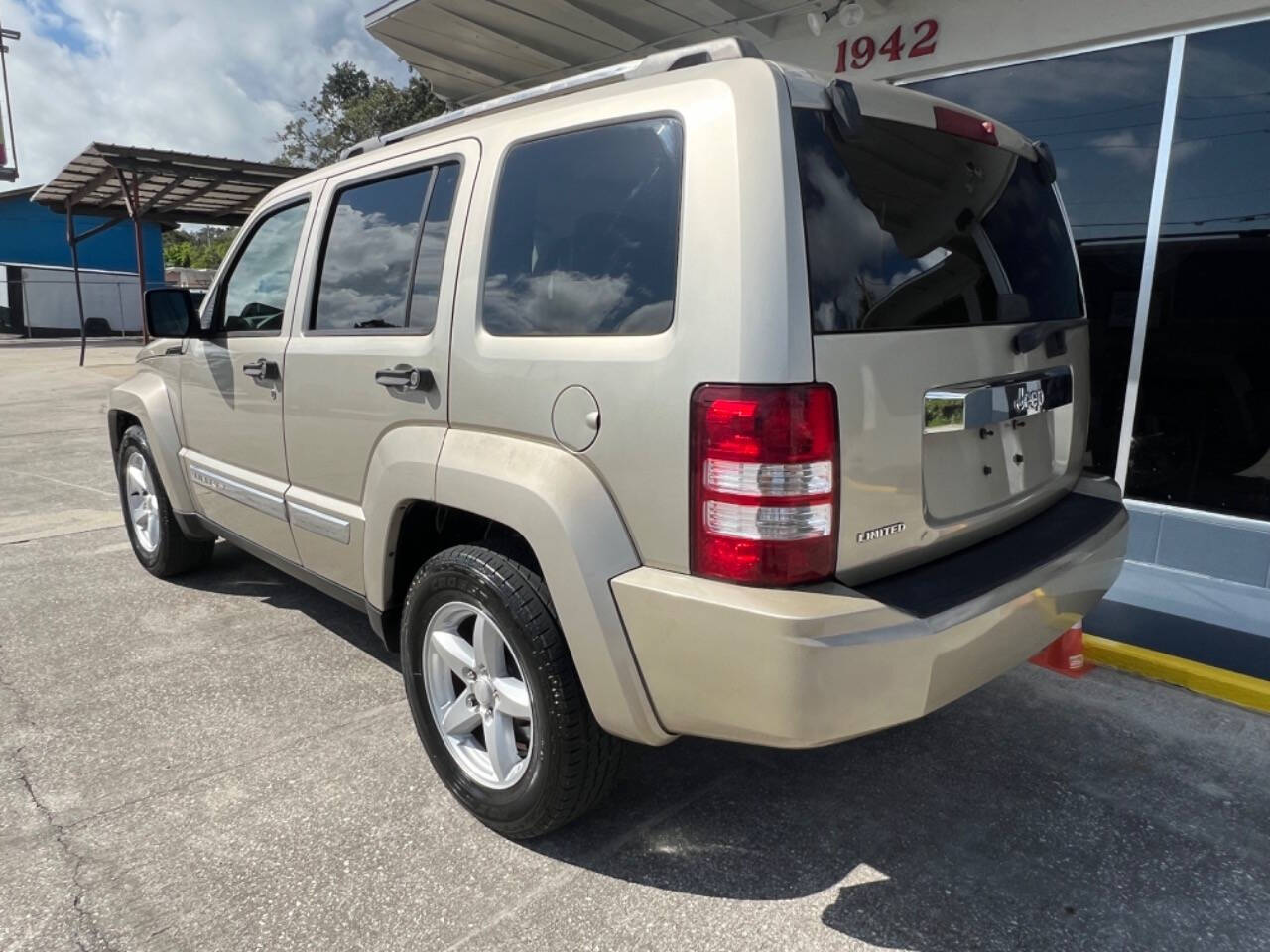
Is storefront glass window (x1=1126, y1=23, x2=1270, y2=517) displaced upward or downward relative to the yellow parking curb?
upward

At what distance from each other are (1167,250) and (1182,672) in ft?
8.18

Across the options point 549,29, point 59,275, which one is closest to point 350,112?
point 59,275

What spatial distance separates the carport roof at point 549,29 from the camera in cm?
624

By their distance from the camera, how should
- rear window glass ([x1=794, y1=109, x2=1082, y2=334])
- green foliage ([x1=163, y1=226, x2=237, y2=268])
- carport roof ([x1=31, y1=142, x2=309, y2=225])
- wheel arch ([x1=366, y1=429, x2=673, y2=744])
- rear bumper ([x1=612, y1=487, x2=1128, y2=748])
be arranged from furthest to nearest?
green foliage ([x1=163, y1=226, x2=237, y2=268])
carport roof ([x1=31, y1=142, x2=309, y2=225])
wheel arch ([x1=366, y1=429, x2=673, y2=744])
rear window glass ([x1=794, y1=109, x2=1082, y2=334])
rear bumper ([x1=612, y1=487, x2=1128, y2=748])

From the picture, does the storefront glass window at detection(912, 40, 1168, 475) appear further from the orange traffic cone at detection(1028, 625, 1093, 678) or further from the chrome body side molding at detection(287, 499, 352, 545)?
the chrome body side molding at detection(287, 499, 352, 545)

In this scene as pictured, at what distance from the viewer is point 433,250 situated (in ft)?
8.87

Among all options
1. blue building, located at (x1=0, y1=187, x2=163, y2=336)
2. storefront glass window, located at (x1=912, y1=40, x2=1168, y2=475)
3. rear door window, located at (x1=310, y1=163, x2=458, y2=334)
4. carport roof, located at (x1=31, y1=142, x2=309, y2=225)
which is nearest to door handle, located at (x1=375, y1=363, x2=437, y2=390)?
rear door window, located at (x1=310, y1=163, x2=458, y2=334)

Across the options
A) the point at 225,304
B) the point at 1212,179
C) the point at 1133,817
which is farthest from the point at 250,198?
the point at 1133,817

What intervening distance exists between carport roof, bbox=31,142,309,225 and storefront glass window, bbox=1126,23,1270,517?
9.85m

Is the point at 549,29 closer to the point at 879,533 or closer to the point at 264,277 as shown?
the point at 264,277

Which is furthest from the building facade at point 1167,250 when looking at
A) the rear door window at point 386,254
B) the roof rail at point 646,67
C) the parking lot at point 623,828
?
the rear door window at point 386,254

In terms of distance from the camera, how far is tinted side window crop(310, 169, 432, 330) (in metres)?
2.84

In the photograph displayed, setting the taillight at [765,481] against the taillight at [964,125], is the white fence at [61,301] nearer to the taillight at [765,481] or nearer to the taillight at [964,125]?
the taillight at [964,125]

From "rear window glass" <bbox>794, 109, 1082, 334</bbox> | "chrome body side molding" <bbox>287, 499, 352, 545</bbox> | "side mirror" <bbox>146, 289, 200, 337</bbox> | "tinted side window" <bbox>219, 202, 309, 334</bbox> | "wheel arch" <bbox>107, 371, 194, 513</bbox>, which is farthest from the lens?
"wheel arch" <bbox>107, 371, 194, 513</bbox>
